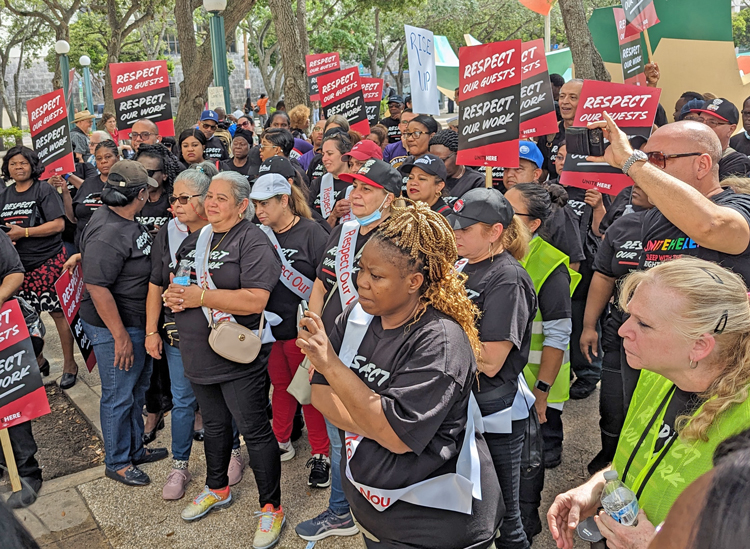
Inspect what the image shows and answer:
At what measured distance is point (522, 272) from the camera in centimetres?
312

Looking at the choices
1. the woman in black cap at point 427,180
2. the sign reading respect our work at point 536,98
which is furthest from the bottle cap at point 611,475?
the sign reading respect our work at point 536,98

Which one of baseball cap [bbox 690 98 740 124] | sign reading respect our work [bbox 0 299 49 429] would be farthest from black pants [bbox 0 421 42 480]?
baseball cap [bbox 690 98 740 124]

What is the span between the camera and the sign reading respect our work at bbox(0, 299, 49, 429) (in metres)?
4.05

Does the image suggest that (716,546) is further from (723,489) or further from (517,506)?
(517,506)

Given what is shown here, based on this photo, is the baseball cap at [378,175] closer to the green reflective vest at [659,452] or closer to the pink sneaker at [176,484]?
the green reflective vest at [659,452]

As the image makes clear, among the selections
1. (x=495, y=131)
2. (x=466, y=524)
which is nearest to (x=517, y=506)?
(x=466, y=524)

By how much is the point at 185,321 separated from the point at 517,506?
2.16 meters

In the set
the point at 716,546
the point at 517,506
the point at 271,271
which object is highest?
the point at 716,546

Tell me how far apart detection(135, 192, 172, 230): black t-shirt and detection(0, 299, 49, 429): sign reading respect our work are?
1.53m

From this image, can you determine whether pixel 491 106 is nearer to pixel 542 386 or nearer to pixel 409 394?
pixel 542 386

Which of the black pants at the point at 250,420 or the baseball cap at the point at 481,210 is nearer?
the baseball cap at the point at 481,210

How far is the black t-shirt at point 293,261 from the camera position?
4.48 metres

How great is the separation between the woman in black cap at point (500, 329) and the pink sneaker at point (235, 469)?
211 cm

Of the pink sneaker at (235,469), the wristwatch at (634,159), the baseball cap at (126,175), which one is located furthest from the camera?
the pink sneaker at (235,469)
